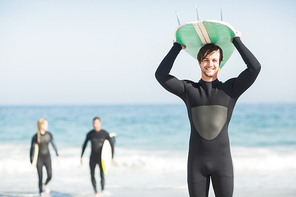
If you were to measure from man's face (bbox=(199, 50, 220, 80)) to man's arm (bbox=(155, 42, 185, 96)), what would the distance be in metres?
0.24

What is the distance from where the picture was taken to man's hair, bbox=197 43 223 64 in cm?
312

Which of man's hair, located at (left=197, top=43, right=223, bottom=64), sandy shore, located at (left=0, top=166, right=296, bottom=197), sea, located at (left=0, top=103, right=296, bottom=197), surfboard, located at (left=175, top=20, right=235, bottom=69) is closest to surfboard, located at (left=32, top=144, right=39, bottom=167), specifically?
sea, located at (left=0, top=103, right=296, bottom=197)

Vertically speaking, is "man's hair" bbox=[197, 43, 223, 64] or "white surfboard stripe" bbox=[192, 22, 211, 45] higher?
"white surfboard stripe" bbox=[192, 22, 211, 45]

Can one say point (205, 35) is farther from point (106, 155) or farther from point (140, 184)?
point (140, 184)

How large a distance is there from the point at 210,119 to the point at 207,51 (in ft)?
1.98

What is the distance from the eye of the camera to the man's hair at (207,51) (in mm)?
3123

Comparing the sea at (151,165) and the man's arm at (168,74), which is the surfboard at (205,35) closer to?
the man's arm at (168,74)

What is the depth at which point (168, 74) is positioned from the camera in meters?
3.14

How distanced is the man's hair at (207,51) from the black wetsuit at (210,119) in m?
0.19

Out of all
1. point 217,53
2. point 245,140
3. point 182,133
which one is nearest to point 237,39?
point 217,53

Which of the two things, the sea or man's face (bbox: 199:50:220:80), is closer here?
man's face (bbox: 199:50:220:80)

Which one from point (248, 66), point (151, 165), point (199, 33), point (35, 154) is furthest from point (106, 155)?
point (248, 66)

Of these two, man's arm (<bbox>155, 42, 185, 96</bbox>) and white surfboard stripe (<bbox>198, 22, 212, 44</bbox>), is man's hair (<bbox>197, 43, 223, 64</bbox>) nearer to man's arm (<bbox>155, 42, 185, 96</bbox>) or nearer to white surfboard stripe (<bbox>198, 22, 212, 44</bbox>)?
white surfboard stripe (<bbox>198, 22, 212, 44</bbox>)

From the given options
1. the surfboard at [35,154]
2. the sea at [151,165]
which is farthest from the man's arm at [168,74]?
the surfboard at [35,154]
